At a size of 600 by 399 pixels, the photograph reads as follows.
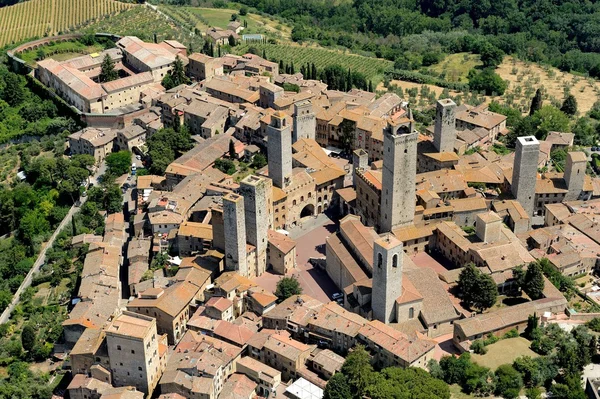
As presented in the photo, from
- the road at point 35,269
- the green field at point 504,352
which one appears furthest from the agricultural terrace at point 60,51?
the green field at point 504,352

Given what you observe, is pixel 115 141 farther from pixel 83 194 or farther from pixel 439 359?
pixel 439 359

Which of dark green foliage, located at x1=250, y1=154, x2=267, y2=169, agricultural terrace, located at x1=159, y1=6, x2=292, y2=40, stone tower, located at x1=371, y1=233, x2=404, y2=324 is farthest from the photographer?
agricultural terrace, located at x1=159, y1=6, x2=292, y2=40

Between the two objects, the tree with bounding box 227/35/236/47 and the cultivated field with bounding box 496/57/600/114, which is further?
the tree with bounding box 227/35/236/47

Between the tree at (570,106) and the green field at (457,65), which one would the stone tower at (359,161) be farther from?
the green field at (457,65)

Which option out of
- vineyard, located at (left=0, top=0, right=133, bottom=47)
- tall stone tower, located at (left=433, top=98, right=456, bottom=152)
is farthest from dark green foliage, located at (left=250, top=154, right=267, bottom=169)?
vineyard, located at (left=0, top=0, right=133, bottom=47)

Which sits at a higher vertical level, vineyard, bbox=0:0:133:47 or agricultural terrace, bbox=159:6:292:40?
vineyard, bbox=0:0:133:47

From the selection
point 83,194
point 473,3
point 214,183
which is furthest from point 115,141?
point 473,3

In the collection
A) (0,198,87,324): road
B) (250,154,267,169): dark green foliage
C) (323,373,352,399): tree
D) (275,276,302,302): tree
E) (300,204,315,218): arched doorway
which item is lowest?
(0,198,87,324): road

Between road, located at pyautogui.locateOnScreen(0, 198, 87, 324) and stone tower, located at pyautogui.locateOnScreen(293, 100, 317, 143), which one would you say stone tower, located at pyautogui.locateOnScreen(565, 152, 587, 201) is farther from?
road, located at pyautogui.locateOnScreen(0, 198, 87, 324)
